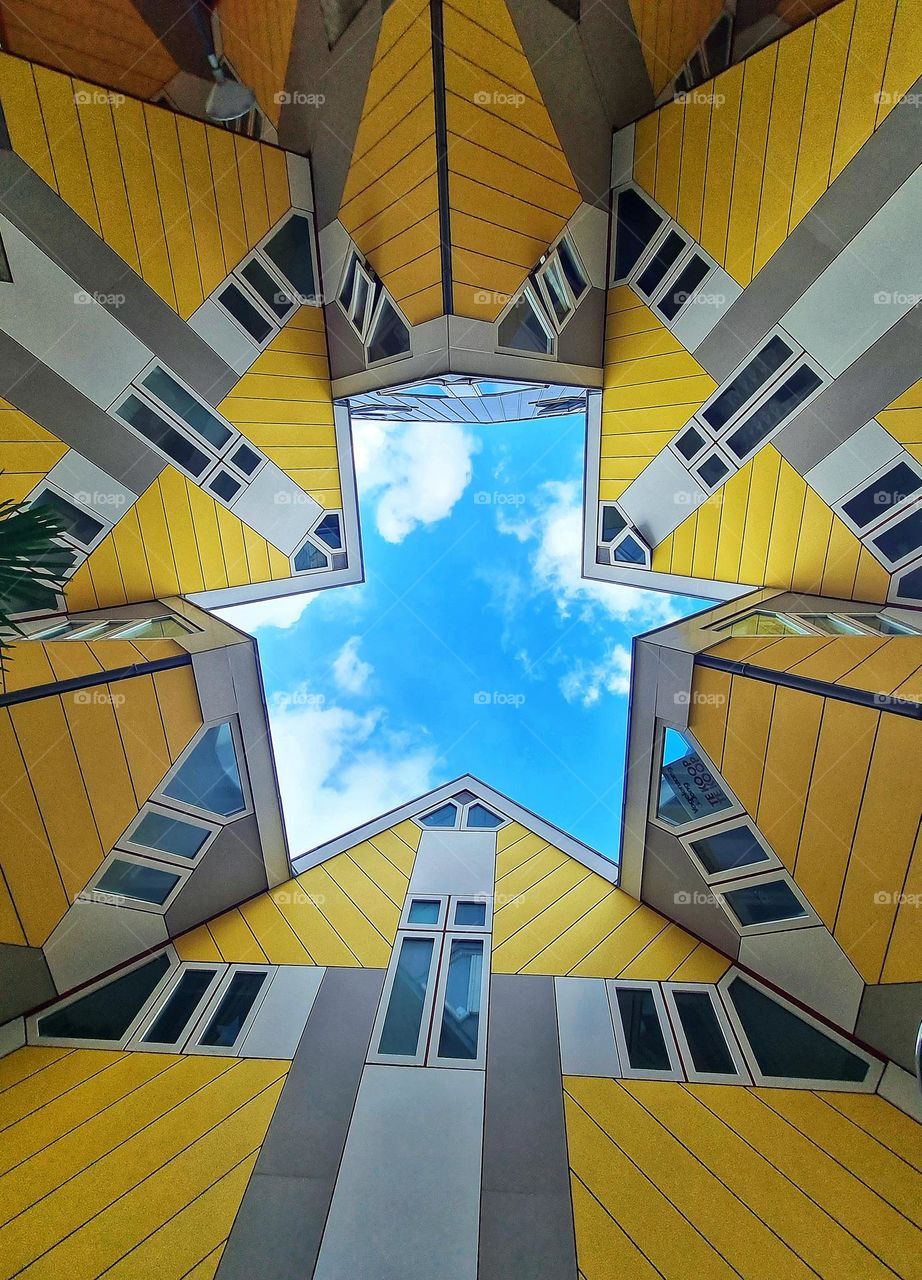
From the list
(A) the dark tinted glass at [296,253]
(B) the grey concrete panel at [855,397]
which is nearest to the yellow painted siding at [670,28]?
(A) the dark tinted glass at [296,253]

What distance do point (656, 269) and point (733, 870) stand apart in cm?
930

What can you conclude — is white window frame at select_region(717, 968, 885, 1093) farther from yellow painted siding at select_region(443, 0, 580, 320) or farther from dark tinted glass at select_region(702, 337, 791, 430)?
yellow painted siding at select_region(443, 0, 580, 320)

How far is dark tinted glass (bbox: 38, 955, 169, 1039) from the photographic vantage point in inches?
236

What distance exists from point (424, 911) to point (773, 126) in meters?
11.7

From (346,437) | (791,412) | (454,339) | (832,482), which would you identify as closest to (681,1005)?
(832,482)

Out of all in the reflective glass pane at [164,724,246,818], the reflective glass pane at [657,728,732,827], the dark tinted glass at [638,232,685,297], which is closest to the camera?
the reflective glass pane at [657,728,732,827]

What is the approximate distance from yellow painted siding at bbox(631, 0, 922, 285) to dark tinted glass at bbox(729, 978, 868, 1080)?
31.1ft

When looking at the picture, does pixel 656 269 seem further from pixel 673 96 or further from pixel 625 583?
pixel 625 583

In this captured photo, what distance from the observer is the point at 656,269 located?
898 centimetres

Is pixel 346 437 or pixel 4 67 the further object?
pixel 346 437

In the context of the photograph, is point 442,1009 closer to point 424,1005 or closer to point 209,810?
point 424,1005

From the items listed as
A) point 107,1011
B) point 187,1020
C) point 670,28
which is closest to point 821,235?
point 670,28

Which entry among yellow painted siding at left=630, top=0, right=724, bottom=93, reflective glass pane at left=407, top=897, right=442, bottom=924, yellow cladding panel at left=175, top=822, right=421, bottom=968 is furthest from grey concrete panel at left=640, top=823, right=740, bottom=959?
yellow painted siding at left=630, top=0, right=724, bottom=93

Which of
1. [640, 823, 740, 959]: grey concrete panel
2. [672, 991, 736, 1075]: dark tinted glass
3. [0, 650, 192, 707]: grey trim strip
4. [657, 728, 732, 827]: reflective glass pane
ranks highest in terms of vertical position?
[0, 650, 192, 707]: grey trim strip
